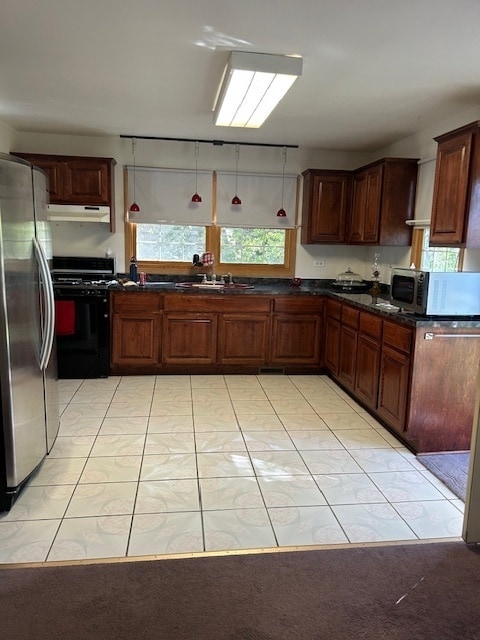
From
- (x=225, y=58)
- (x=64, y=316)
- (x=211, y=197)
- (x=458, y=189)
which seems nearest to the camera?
(x=225, y=58)

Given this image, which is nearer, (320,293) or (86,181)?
(86,181)

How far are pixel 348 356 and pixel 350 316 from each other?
364mm

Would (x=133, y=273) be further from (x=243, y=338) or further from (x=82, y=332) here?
(x=243, y=338)

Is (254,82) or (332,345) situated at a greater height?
(254,82)

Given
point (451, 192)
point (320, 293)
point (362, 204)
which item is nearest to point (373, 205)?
point (362, 204)

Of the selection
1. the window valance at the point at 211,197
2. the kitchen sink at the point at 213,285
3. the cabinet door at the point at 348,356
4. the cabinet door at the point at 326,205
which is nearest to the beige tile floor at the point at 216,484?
the cabinet door at the point at 348,356

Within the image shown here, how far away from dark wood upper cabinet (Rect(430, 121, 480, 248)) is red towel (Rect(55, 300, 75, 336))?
10.7 feet

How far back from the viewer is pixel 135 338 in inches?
185

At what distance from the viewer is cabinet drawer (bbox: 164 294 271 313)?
15.4ft

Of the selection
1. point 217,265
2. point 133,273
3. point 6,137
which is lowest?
point 133,273

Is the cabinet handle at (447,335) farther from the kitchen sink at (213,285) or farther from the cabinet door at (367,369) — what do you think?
the kitchen sink at (213,285)

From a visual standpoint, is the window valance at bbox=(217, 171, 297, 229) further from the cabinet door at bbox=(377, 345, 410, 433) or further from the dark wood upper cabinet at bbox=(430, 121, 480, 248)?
the cabinet door at bbox=(377, 345, 410, 433)

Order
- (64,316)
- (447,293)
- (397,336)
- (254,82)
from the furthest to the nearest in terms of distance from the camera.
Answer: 1. (64,316)
2. (397,336)
3. (447,293)
4. (254,82)

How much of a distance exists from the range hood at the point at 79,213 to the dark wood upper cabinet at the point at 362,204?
218 cm
